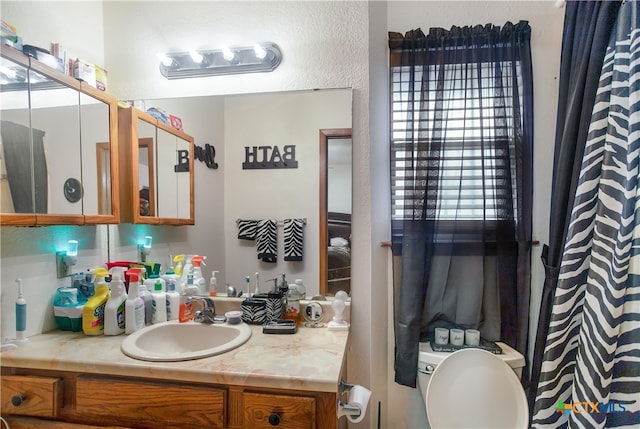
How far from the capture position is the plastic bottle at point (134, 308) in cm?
110

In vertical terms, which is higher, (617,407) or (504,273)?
(504,273)

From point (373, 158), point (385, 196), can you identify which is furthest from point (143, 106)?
point (385, 196)

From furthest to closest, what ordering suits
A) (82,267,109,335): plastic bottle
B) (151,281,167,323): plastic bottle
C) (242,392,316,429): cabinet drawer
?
1. (151,281,167,323): plastic bottle
2. (82,267,109,335): plastic bottle
3. (242,392,316,429): cabinet drawer

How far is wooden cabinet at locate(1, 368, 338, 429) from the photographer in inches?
32.3

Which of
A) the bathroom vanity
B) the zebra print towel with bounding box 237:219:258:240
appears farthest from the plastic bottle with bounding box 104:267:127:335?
the zebra print towel with bounding box 237:219:258:240

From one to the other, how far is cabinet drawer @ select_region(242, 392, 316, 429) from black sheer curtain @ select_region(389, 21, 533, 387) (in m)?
0.63

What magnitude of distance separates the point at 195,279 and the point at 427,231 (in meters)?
1.10

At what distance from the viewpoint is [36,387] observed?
90cm

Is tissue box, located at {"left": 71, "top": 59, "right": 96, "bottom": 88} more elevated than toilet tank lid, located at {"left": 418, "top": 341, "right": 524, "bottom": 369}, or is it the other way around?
tissue box, located at {"left": 71, "top": 59, "right": 96, "bottom": 88}

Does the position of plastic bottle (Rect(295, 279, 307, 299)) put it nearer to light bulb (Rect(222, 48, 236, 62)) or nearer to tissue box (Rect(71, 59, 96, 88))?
light bulb (Rect(222, 48, 236, 62))

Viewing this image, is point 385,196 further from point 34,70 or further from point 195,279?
point 34,70

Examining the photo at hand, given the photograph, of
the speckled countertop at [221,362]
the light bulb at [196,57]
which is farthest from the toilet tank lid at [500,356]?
the light bulb at [196,57]

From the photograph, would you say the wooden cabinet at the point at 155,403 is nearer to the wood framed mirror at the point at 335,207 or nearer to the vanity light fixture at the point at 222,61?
the wood framed mirror at the point at 335,207

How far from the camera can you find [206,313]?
47.7 inches
